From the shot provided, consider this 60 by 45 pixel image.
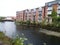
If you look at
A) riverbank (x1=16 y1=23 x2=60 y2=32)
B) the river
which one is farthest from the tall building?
the river

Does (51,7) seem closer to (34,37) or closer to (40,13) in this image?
(40,13)

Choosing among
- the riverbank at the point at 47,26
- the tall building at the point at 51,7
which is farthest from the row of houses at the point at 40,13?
the riverbank at the point at 47,26

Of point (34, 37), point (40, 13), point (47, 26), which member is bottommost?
point (34, 37)

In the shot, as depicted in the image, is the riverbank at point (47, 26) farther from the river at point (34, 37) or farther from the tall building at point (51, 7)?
the river at point (34, 37)

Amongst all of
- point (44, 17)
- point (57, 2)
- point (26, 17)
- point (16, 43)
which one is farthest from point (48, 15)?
point (16, 43)

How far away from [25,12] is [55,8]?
305cm

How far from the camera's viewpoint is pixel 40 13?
678 inches

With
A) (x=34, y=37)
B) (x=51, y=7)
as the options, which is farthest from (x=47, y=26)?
(x=34, y=37)

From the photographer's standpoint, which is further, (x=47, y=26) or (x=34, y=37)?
(x=47, y=26)

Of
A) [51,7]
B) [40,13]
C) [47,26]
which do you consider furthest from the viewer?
[40,13]

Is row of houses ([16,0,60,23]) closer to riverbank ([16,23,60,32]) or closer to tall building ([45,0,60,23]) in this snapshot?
tall building ([45,0,60,23])

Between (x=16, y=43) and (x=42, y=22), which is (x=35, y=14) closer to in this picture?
(x=42, y=22)

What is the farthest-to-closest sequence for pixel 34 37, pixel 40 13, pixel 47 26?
pixel 40 13 < pixel 47 26 < pixel 34 37

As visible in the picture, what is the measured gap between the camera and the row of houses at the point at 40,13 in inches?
637
